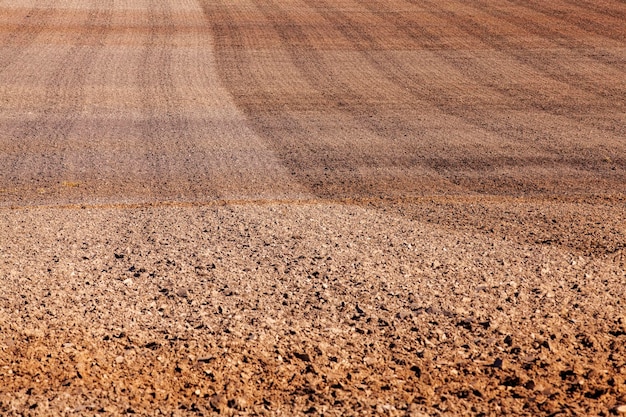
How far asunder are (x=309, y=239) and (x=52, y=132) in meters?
8.32

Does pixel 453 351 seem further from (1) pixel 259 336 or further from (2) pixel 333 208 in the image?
(2) pixel 333 208

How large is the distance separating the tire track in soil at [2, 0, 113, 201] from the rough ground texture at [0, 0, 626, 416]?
8cm

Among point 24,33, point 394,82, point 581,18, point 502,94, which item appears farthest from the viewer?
point 581,18

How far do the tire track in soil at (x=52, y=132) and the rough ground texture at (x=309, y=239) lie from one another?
0.26 feet

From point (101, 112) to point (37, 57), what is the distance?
24.0ft


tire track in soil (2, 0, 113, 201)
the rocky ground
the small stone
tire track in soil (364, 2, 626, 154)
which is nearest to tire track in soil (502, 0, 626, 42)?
tire track in soil (364, 2, 626, 154)

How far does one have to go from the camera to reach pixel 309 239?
26.6 ft

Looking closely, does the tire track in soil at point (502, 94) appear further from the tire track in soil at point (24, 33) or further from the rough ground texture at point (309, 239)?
the tire track in soil at point (24, 33)

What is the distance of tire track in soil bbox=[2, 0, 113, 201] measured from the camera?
463 inches

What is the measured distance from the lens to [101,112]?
16516 mm

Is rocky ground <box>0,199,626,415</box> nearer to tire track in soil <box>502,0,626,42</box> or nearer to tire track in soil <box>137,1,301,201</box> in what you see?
tire track in soil <box>137,1,301,201</box>

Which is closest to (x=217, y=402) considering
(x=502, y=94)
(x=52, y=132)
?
(x=52, y=132)

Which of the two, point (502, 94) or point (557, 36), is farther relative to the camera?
point (557, 36)

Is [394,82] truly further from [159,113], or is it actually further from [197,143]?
[197,143]
